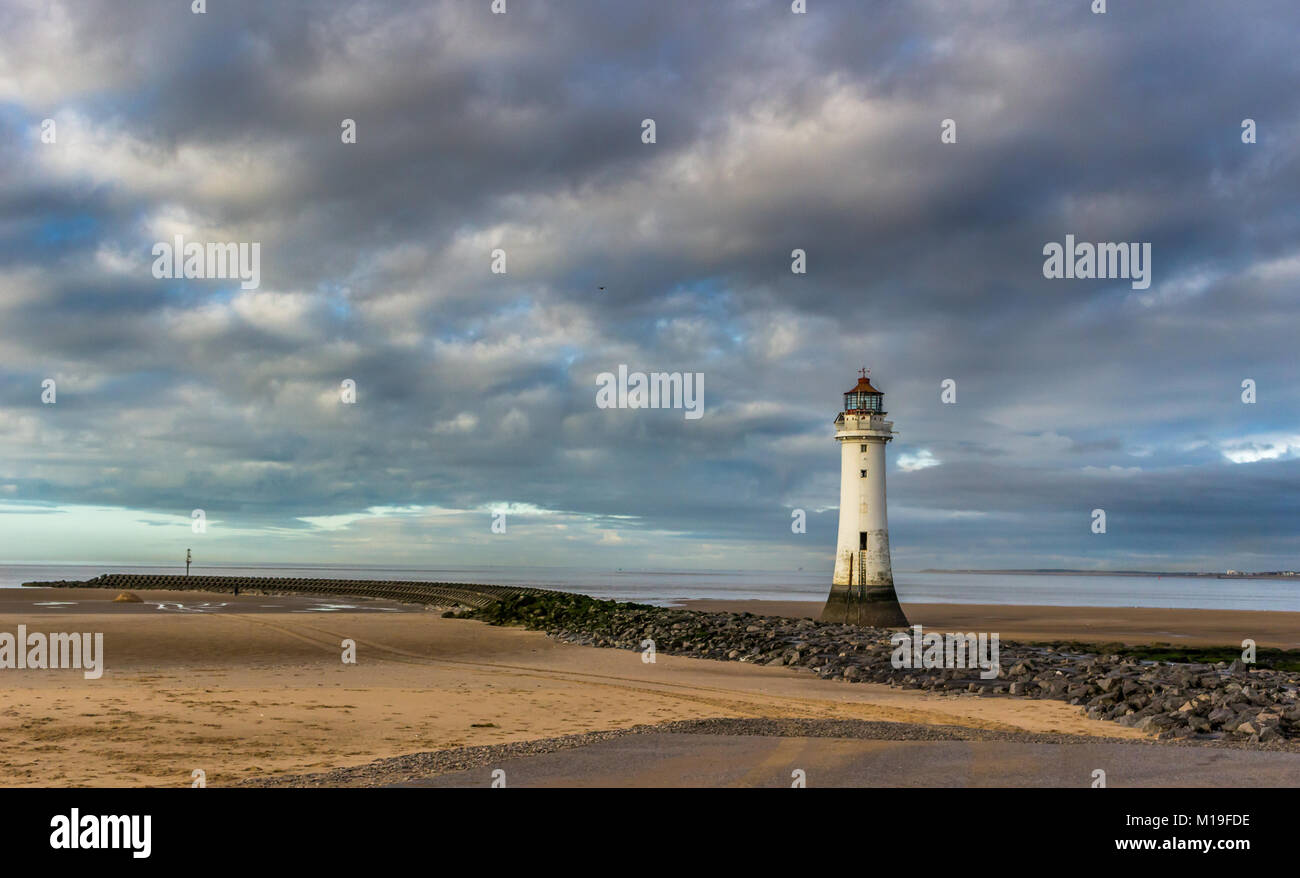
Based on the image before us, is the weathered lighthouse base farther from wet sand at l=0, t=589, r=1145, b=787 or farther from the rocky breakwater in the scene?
wet sand at l=0, t=589, r=1145, b=787

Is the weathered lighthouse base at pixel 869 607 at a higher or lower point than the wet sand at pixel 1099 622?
higher

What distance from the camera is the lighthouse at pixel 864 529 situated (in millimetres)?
40750

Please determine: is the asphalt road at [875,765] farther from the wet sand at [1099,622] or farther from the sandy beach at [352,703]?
the wet sand at [1099,622]

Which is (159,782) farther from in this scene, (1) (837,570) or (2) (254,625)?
(1) (837,570)

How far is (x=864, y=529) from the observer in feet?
134

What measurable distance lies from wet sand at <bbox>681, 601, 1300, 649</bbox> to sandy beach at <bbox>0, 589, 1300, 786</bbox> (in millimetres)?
22264

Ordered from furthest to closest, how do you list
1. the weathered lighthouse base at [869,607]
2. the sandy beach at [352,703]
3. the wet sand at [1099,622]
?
the wet sand at [1099,622] → the weathered lighthouse base at [869,607] → the sandy beach at [352,703]

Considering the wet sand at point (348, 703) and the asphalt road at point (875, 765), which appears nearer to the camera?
the asphalt road at point (875, 765)

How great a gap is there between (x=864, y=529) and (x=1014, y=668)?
1645cm

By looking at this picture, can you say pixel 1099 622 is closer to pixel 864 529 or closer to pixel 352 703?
pixel 864 529

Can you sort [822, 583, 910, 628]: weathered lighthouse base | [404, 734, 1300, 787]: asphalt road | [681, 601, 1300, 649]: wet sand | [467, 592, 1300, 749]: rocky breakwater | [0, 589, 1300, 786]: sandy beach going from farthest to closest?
[681, 601, 1300, 649]: wet sand < [822, 583, 910, 628]: weathered lighthouse base < [467, 592, 1300, 749]: rocky breakwater < [0, 589, 1300, 786]: sandy beach < [404, 734, 1300, 787]: asphalt road

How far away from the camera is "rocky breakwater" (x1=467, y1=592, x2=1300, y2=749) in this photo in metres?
16.9

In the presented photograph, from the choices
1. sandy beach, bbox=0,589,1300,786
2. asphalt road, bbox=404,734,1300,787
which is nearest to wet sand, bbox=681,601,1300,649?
sandy beach, bbox=0,589,1300,786

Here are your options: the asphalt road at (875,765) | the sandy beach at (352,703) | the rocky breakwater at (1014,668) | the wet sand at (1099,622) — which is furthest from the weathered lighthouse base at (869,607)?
the asphalt road at (875,765)
